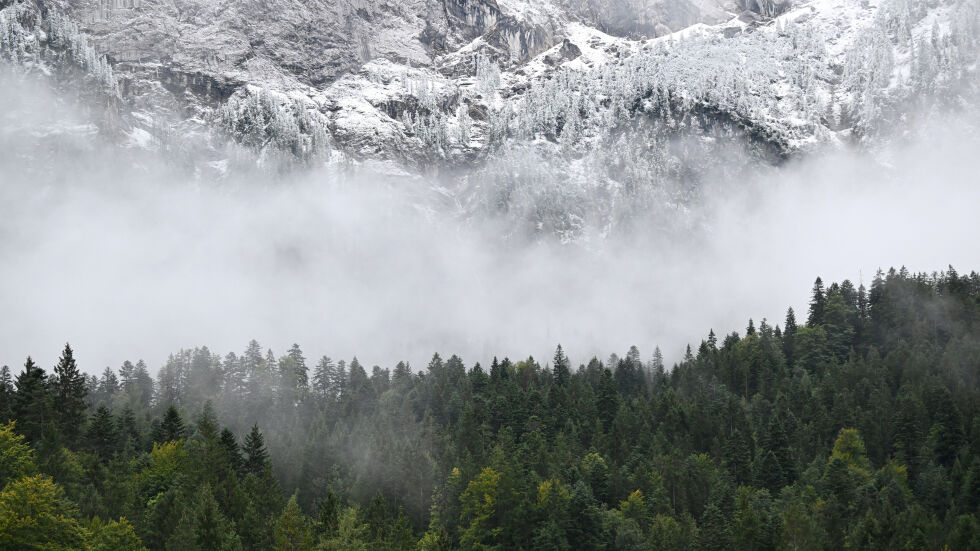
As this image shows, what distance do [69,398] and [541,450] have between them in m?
51.8

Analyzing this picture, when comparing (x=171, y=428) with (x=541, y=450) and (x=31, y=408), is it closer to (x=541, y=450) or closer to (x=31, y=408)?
(x=31, y=408)

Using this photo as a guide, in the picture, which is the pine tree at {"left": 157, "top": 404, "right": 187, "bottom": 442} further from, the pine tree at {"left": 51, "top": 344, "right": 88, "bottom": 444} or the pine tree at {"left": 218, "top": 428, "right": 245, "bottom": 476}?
the pine tree at {"left": 51, "top": 344, "right": 88, "bottom": 444}

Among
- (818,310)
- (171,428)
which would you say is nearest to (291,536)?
(171,428)

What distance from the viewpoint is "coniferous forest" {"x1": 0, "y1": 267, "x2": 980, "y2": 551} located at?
67.8 meters

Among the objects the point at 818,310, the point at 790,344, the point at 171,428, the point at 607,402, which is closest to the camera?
the point at 171,428

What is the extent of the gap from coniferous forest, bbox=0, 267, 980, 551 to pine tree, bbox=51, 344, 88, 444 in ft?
0.81

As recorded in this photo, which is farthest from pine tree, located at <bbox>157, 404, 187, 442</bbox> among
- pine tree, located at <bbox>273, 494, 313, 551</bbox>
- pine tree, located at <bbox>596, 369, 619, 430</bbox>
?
pine tree, located at <bbox>596, 369, 619, 430</bbox>

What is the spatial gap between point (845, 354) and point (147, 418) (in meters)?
112

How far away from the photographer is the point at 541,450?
336 feet

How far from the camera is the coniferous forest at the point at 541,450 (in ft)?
222

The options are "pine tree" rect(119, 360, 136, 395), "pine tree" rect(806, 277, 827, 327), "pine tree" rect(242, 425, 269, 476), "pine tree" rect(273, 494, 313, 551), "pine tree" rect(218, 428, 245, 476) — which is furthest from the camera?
"pine tree" rect(806, 277, 827, 327)

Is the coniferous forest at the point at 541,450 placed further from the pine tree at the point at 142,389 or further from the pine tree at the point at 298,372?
the pine tree at the point at 298,372

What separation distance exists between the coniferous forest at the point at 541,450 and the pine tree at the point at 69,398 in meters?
0.25

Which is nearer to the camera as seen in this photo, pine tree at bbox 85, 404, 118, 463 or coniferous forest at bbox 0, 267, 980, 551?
coniferous forest at bbox 0, 267, 980, 551
